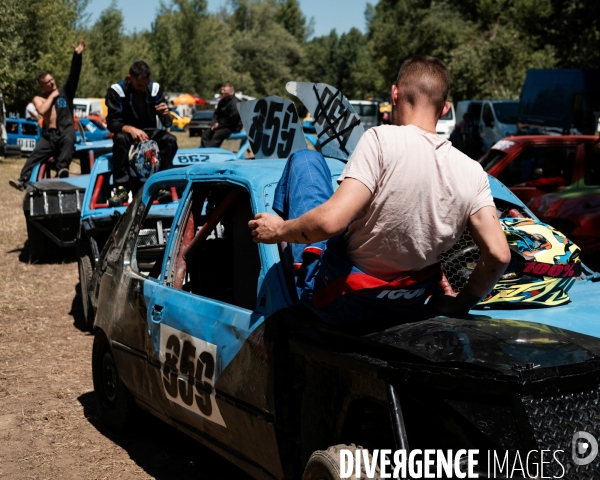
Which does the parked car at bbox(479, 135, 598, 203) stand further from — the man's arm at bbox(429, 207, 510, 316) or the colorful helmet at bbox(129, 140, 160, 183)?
the man's arm at bbox(429, 207, 510, 316)

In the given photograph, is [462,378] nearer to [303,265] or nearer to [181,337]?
[303,265]

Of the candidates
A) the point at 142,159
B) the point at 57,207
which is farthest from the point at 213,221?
the point at 57,207

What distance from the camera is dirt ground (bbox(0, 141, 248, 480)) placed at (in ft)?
15.4

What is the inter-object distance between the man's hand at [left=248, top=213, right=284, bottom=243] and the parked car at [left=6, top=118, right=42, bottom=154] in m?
26.2

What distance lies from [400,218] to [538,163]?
7502 mm

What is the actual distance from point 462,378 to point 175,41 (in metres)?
70.0

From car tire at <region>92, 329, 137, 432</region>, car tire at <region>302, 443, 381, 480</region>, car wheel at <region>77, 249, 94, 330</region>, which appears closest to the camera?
car tire at <region>302, 443, 381, 480</region>

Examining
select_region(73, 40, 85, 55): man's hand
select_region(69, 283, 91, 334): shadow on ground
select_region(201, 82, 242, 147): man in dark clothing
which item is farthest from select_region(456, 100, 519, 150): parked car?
select_region(69, 283, 91, 334): shadow on ground

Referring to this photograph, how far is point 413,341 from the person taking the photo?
9.48 ft

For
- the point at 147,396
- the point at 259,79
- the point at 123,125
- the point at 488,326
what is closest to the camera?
the point at 488,326

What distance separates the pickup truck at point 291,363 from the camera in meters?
2.62

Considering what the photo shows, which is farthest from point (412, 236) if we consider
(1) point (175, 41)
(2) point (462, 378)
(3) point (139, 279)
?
(1) point (175, 41)

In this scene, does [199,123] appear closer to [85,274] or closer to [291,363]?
[85,274]

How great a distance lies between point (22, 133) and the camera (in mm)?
28234
